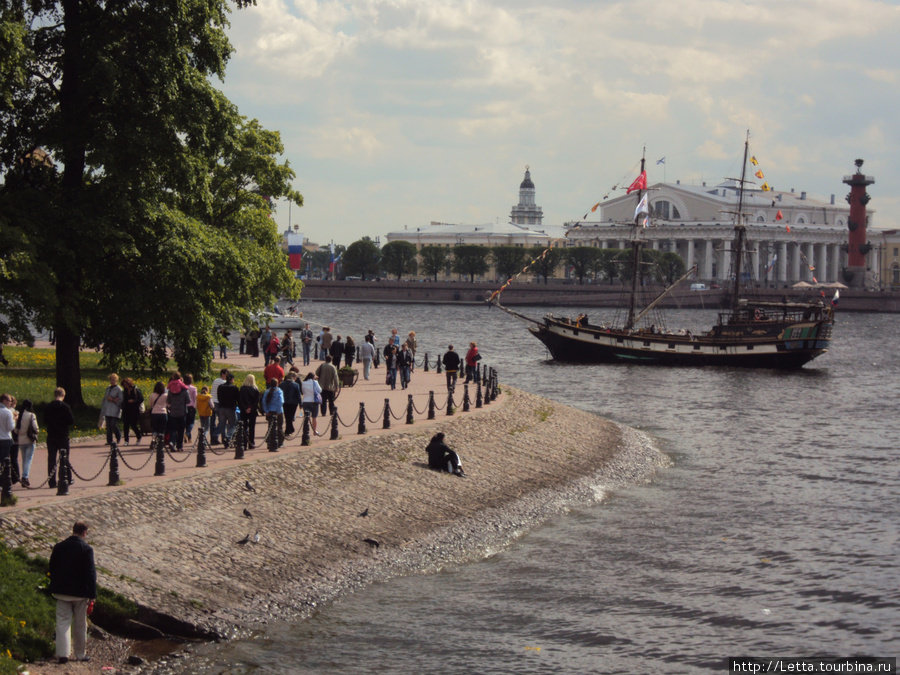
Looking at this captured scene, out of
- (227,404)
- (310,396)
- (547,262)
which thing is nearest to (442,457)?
(310,396)

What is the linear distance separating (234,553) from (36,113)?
11.4 m

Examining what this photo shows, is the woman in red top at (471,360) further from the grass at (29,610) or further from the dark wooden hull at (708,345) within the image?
the dark wooden hull at (708,345)

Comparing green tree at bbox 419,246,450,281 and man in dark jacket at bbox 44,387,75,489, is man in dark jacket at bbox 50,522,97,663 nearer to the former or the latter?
man in dark jacket at bbox 44,387,75,489

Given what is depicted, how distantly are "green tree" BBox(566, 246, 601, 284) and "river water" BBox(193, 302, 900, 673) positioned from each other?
135 m

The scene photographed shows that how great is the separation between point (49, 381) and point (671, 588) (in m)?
17.9

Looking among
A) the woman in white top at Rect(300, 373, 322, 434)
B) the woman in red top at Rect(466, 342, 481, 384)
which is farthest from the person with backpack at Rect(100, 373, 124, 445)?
the woman in red top at Rect(466, 342, 481, 384)

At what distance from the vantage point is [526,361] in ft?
230

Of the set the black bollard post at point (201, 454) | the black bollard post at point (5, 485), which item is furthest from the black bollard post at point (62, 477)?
the black bollard post at point (201, 454)

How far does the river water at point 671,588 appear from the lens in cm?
1438

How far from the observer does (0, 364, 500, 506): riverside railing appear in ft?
51.4

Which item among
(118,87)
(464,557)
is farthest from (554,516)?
(118,87)

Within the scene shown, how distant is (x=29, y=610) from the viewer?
12.8 meters

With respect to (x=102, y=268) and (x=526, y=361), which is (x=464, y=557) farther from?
(x=526, y=361)

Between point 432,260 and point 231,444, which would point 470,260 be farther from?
point 231,444
